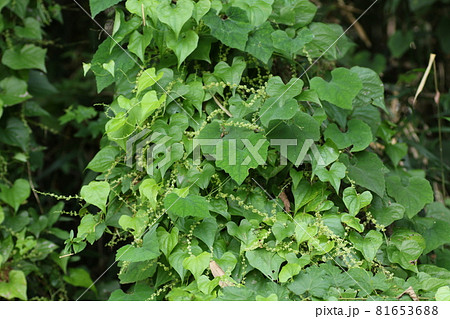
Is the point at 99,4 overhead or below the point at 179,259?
overhead

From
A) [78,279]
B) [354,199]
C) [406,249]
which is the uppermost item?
[354,199]

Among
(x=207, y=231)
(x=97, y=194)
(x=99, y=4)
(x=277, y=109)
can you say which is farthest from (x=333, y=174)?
(x=99, y=4)

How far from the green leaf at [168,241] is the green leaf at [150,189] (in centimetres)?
6

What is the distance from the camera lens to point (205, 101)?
44.6 inches

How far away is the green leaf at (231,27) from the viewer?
1.06 metres

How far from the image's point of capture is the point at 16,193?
155 centimetres

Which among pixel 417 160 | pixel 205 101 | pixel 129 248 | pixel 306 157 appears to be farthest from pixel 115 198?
pixel 417 160

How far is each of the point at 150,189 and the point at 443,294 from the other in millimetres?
617

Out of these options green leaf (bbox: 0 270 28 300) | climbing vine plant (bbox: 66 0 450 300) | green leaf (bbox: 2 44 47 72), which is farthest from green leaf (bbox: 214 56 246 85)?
green leaf (bbox: 0 270 28 300)

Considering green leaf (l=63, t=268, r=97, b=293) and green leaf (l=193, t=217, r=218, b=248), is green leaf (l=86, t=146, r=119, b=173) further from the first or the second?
green leaf (l=63, t=268, r=97, b=293)

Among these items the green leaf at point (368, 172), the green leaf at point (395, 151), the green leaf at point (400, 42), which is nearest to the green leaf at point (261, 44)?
the green leaf at point (368, 172)

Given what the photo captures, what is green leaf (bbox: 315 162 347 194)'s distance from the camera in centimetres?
102

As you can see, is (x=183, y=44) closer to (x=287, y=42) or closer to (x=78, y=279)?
(x=287, y=42)

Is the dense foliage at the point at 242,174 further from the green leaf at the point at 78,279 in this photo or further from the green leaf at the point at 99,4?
the green leaf at the point at 78,279
